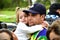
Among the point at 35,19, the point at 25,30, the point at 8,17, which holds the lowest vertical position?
the point at 8,17

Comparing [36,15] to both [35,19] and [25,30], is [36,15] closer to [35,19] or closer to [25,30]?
[35,19]

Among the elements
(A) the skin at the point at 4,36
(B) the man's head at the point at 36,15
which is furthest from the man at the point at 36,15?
(A) the skin at the point at 4,36

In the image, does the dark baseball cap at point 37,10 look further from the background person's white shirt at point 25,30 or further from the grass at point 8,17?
the grass at point 8,17

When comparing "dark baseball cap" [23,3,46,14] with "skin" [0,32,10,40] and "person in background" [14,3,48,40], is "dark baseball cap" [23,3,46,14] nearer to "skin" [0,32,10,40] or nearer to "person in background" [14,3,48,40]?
"person in background" [14,3,48,40]

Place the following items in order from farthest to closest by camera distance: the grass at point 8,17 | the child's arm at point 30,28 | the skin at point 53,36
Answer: the grass at point 8,17, the child's arm at point 30,28, the skin at point 53,36

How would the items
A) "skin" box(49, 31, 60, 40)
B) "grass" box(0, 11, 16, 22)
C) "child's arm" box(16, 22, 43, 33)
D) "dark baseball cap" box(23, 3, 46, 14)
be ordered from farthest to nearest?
"grass" box(0, 11, 16, 22) → "dark baseball cap" box(23, 3, 46, 14) → "child's arm" box(16, 22, 43, 33) → "skin" box(49, 31, 60, 40)

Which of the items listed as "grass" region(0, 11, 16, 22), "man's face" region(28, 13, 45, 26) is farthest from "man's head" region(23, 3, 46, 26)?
"grass" region(0, 11, 16, 22)

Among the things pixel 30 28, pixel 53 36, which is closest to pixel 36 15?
pixel 30 28

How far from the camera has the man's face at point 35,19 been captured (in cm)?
341

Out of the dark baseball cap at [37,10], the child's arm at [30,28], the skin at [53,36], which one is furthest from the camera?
the dark baseball cap at [37,10]

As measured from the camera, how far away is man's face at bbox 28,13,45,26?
3.41 m

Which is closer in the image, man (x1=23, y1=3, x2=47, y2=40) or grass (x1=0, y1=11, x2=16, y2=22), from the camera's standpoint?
man (x1=23, y1=3, x2=47, y2=40)

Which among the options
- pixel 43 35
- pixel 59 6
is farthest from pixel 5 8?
pixel 43 35

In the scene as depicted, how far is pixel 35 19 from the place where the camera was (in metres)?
3.43
